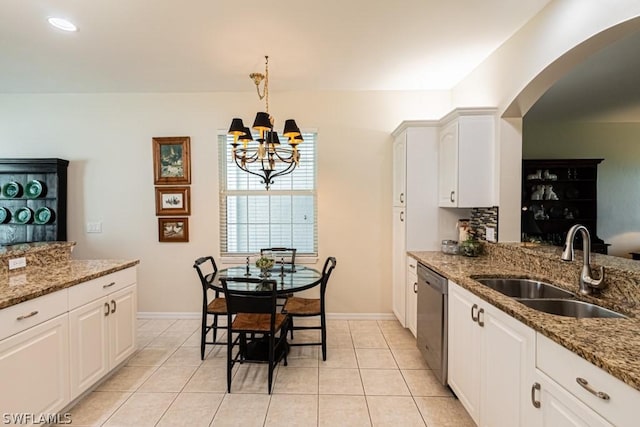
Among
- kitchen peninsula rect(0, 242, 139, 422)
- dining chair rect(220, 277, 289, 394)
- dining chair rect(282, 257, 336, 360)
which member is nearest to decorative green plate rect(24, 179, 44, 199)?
kitchen peninsula rect(0, 242, 139, 422)

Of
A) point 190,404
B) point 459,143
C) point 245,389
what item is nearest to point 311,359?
point 245,389

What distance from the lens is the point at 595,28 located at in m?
1.71

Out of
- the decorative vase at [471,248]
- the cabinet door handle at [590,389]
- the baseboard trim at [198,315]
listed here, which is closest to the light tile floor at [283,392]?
the baseboard trim at [198,315]

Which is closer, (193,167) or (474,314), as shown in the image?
(474,314)

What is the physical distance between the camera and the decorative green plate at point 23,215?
3.53 meters

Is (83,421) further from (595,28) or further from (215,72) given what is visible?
(595,28)

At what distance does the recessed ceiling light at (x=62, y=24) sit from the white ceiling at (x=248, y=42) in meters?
0.06

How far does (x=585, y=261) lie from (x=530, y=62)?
1507 millimetres

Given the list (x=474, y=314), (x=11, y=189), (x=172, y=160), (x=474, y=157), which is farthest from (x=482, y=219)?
→ (x=11, y=189)

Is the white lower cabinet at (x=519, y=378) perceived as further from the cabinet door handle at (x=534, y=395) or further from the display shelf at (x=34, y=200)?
the display shelf at (x=34, y=200)

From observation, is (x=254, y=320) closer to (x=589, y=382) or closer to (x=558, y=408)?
(x=558, y=408)

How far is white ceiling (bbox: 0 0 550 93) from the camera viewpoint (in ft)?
7.02

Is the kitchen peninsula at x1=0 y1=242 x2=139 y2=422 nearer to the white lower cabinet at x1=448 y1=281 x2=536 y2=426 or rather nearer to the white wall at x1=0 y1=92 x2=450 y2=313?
the white wall at x1=0 y1=92 x2=450 y2=313

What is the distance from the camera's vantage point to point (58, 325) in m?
1.88
